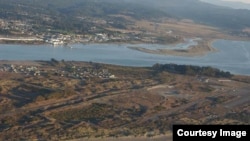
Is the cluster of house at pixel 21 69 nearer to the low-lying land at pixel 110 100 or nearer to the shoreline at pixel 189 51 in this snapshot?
the low-lying land at pixel 110 100

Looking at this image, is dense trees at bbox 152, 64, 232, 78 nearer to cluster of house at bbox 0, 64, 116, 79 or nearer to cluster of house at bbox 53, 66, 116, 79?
cluster of house at bbox 53, 66, 116, 79

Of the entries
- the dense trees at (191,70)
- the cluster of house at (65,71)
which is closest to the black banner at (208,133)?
the cluster of house at (65,71)

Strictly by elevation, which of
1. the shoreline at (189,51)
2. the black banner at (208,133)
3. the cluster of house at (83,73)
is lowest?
the cluster of house at (83,73)

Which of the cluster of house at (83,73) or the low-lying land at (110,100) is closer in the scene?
the low-lying land at (110,100)

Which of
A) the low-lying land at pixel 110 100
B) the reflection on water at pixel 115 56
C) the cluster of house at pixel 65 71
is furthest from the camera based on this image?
the reflection on water at pixel 115 56

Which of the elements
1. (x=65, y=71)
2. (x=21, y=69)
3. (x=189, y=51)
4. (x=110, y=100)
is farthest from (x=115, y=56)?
(x=110, y=100)

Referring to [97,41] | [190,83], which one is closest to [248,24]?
[97,41]

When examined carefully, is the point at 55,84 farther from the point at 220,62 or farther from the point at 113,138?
→ the point at 220,62

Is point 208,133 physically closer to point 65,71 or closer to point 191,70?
point 65,71
